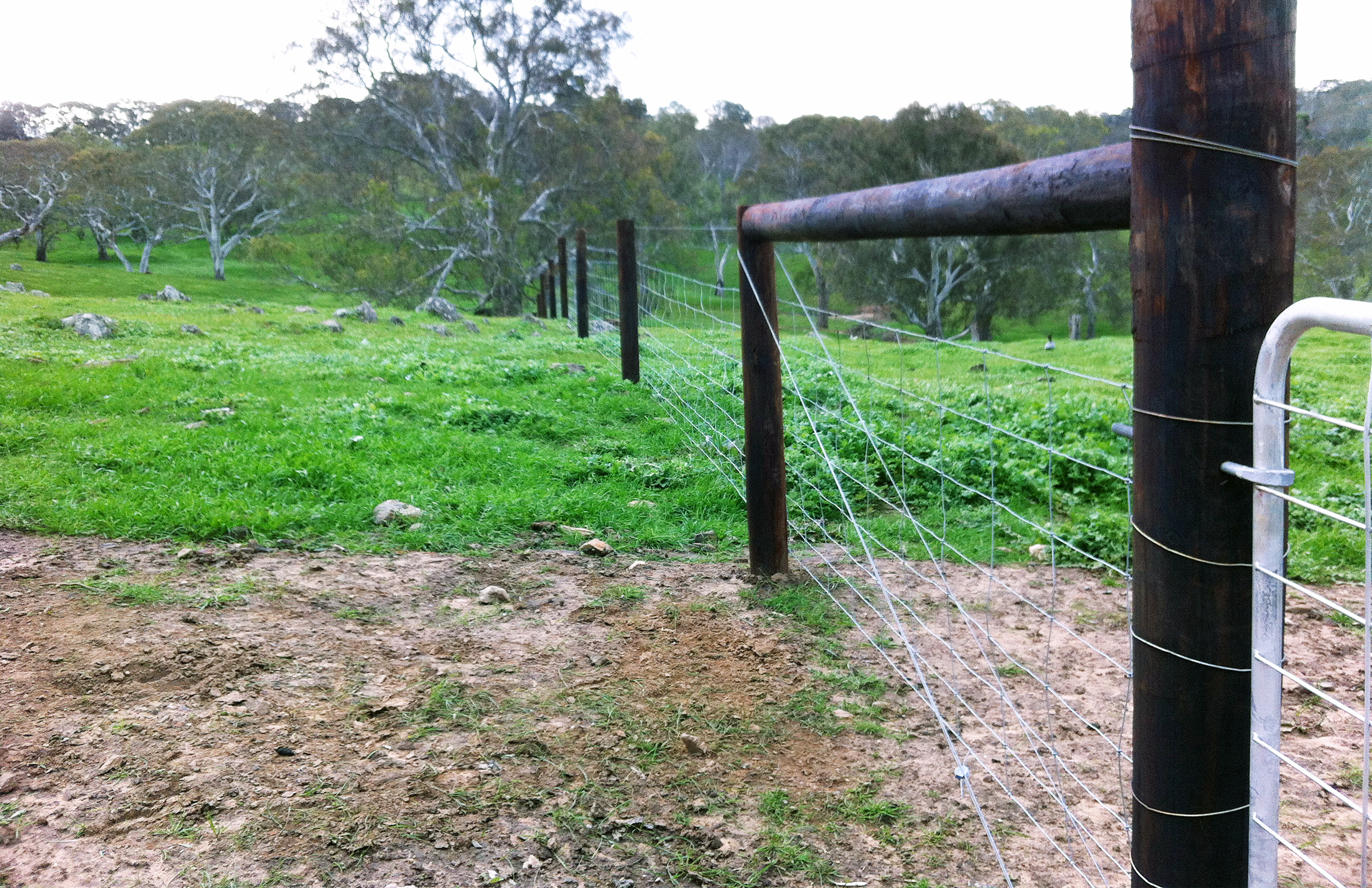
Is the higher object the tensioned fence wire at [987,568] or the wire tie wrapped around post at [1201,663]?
the wire tie wrapped around post at [1201,663]

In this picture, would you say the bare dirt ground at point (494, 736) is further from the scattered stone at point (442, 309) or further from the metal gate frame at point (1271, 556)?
the scattered stone at point (442, 309)

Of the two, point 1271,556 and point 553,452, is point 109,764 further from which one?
point 553,452

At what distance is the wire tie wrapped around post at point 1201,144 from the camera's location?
129cm

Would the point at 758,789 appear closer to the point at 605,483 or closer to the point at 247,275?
the point at 605,483

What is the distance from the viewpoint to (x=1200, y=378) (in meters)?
1.36

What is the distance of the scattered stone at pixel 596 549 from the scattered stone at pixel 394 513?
880 millimetres

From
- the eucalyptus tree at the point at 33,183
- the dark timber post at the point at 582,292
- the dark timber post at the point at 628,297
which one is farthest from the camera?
the eucalyptus tree at the point at 33,183

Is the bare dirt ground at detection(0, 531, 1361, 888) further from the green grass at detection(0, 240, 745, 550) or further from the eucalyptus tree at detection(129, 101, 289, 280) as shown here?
the eucalyptus tree at detection(129, 101, 289, 280)

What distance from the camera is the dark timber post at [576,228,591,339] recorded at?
37.1ft

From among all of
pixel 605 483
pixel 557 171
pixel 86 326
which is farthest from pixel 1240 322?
pixel 557 171

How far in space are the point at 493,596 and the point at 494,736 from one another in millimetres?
1088

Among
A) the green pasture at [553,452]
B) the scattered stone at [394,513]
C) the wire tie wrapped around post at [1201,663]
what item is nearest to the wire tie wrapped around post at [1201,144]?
the wire tie wrapped around post at [1201,663]

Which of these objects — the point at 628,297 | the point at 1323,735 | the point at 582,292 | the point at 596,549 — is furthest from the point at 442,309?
Answer: the point at 1323,735

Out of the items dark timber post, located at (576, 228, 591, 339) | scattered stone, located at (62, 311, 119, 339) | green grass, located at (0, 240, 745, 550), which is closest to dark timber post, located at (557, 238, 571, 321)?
dark timber post, located at (576, 228, 591, 339)
